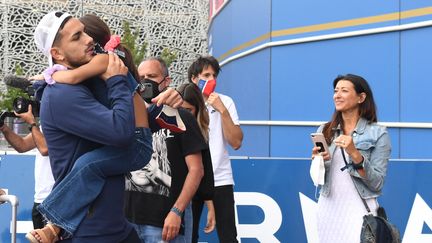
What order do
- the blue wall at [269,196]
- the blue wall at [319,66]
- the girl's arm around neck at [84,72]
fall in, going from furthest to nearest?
the blue wall at [319,66] < the blue wall at [269,196] < the girl's arm around neck at [84,72]

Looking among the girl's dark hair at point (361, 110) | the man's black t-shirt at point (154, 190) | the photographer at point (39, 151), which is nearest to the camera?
the man's black t-shirt at point (154, 190)

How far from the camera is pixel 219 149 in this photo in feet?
19.1

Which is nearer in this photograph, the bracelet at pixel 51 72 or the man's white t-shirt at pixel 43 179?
the bracelet at pixel 51 72

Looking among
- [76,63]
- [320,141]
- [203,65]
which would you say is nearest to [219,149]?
[203,65]

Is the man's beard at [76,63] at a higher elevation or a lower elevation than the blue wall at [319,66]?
lower

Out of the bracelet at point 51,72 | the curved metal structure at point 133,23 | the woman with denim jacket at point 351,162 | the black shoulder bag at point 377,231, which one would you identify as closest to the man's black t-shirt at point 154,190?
the woman with denim jacket at point 351,162

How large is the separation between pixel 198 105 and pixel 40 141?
48.1 inches

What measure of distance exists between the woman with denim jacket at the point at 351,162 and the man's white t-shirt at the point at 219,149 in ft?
3.28

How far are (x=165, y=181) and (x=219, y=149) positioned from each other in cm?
161

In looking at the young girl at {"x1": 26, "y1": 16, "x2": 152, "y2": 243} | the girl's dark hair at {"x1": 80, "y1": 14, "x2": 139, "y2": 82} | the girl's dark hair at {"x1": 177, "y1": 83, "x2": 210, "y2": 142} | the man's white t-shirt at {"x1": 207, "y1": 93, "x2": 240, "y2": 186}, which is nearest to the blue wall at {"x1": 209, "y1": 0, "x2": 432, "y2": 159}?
the man's white t-shirt at {"x1": 207, "y1": 93, "x2": 240, "y2": 186}

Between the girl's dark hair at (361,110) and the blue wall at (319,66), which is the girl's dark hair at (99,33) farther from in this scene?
the blue wall at (319,66)

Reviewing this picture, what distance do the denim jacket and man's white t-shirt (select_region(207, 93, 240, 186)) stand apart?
41.9 inches

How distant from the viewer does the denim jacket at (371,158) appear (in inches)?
183

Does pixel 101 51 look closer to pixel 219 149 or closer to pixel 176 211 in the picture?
pixel 176 211
